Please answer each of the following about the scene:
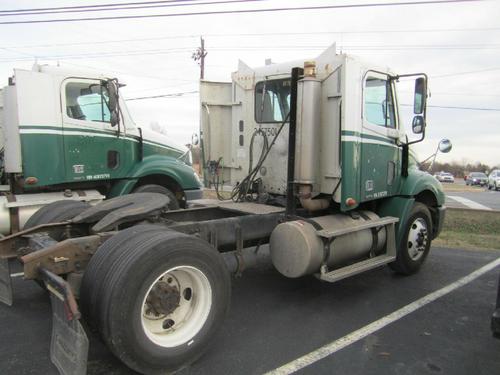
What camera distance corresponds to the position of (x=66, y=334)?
9.66 ft

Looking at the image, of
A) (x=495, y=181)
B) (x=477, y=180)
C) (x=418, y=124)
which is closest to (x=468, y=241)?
(x=418, y=124)

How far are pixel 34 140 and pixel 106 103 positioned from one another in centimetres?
137

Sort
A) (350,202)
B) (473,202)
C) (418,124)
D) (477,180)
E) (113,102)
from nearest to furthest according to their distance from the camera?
(350,202)
(418,124)
(113,102)
(473,202)
(477,180)

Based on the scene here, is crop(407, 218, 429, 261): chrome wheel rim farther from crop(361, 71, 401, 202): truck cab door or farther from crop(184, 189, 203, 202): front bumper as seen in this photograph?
crop(184, 189, 203, 202): front bumper

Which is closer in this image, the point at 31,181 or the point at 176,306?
the point at 176,306

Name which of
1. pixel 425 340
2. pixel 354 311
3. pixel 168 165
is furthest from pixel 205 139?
pixel 425 340

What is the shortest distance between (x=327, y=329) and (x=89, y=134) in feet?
17.1

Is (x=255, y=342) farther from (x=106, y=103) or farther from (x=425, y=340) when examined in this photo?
(x=106, y=103)

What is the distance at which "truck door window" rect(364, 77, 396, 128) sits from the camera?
17.8 feet

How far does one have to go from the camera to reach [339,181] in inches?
204

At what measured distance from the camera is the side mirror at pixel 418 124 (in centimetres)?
590

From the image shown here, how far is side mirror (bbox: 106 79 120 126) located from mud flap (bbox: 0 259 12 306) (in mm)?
3920

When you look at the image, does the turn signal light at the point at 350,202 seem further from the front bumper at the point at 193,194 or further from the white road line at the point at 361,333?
the front bumper at the point at 193,194

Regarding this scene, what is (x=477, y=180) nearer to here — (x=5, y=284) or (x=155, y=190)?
(x=155, y=190)
